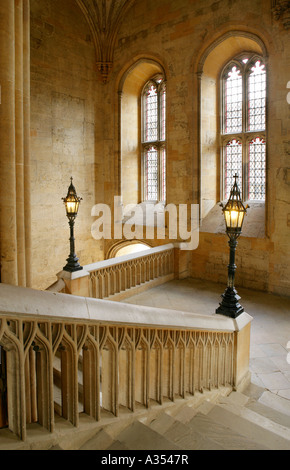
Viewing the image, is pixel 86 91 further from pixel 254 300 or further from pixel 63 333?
pixel 63 333

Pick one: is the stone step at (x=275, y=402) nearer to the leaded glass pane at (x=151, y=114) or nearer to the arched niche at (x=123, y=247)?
the arched niche at (x=123, y=247)

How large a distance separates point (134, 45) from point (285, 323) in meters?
8.18

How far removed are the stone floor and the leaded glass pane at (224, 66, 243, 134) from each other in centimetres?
393

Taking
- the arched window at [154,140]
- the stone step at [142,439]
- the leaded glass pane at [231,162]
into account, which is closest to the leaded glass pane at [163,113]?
the arched window at [154,140]

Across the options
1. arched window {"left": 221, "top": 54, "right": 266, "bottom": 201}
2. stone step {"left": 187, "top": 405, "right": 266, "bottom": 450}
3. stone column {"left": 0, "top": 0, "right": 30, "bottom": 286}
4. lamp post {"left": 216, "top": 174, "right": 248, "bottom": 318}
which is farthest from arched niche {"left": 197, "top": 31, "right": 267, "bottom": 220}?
stone column {"left": 0, "top": 0, "right": 30, "bottom": 286}

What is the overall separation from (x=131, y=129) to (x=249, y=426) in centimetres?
911

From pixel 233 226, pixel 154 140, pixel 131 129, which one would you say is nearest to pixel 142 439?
pixel 233 226

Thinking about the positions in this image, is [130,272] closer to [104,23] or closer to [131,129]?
[131,129]

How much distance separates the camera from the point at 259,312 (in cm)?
640

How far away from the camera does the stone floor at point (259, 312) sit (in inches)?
177

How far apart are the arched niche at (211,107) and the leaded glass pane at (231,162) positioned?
204 millimetres

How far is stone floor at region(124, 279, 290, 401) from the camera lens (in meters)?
4.49

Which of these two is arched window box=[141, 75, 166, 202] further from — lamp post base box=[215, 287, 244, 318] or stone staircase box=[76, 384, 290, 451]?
Answer: stone staircase box=[76, 384, 290, 451]

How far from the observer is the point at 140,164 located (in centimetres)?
1081
